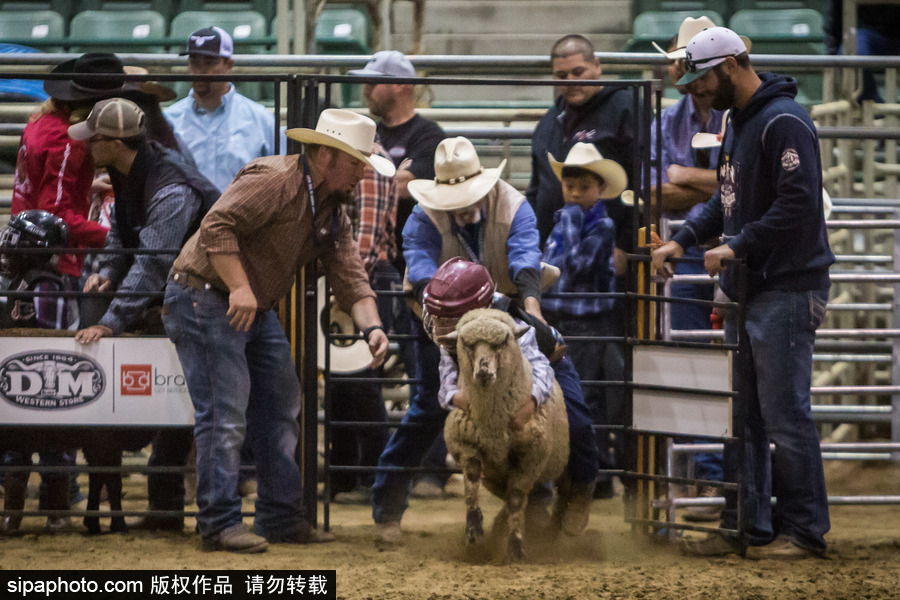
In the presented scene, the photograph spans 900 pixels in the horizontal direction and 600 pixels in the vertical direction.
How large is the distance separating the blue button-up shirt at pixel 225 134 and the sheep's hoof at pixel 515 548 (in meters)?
2.59

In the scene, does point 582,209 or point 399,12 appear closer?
point 582,209

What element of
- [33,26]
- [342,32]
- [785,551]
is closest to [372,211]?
[785,551]

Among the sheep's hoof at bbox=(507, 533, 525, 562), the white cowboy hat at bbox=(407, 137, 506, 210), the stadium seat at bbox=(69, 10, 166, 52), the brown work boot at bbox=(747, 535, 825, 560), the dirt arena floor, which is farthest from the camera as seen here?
the stadium seat at bbox=(69, 10, 166, 52)

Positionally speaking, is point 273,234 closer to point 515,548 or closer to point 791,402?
point 515,548

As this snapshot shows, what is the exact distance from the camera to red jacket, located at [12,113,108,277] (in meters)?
5.82

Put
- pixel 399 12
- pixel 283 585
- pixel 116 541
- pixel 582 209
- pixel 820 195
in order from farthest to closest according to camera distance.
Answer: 1. pixel 399 12
2. pixel 582 209
3. pixel 116 541
4. pixel 820 195
5. pixel 283 585

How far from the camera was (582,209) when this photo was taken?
6.19 m

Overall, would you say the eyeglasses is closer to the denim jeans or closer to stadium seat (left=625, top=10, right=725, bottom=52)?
the denim jeans

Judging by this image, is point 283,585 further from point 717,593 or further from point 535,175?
point 535,175

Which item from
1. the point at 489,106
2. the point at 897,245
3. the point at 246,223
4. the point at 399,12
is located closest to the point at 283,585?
the point at 246,223

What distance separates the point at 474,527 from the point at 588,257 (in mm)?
1886

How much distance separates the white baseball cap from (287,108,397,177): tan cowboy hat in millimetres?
1392

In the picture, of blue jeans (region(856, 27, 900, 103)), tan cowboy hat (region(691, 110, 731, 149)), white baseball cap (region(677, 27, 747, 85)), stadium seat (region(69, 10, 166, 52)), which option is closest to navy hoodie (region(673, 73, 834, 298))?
white baseball cap (region(677, 27, 747, 85))

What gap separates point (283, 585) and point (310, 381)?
140cm
